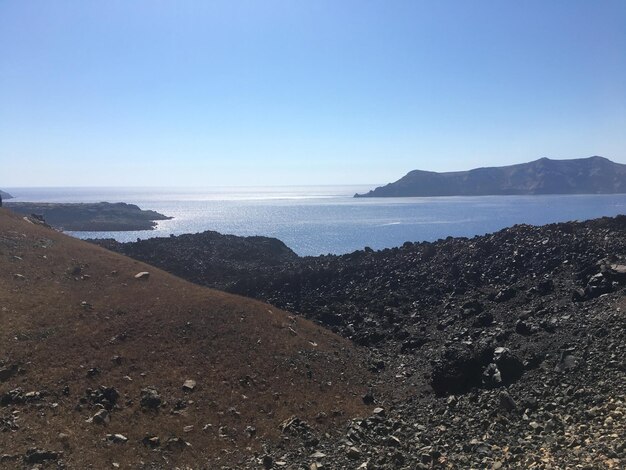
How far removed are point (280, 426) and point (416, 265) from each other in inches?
970

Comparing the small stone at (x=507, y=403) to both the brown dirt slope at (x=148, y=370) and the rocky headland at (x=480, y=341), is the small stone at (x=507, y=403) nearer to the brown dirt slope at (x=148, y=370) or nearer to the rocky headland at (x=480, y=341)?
the rocky headland at (x=480, y=341)

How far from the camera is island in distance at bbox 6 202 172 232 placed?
119500mm

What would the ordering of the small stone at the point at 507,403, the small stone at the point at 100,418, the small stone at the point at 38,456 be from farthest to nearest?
1. the small stone at the point at 507,403
2. the small stone at the point at 100,418
3. the small stone at the point at 38,456

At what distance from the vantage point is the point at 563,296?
26375mm

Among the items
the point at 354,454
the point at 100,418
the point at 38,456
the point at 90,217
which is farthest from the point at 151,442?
the point at 90,217

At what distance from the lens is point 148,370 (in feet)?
63.7

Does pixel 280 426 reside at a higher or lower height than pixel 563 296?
lower

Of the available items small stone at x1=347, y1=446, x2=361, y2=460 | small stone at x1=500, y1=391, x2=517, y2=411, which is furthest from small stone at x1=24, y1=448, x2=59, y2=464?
small stone at x1=500, y1=391, x2=517, y2=411

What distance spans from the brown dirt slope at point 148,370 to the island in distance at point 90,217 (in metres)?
95.9

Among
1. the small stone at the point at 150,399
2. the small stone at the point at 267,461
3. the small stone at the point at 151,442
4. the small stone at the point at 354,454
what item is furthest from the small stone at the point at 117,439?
the small stone at the point at 354,454

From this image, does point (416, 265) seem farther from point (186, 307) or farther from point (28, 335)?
point (28, 335)

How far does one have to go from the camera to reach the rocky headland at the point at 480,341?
13.8 metres

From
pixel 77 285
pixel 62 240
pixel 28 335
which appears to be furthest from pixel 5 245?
pixel 28 335

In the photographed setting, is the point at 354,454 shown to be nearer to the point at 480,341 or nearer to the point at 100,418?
the point at 100,418
